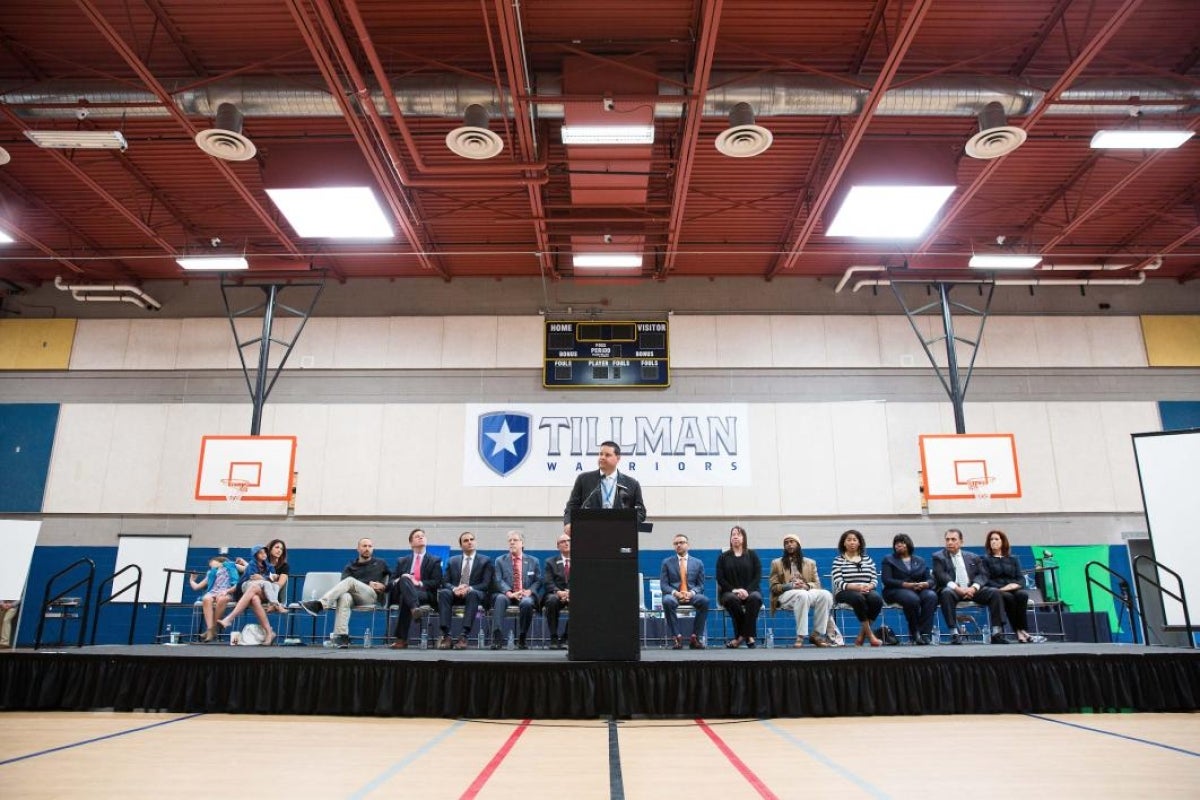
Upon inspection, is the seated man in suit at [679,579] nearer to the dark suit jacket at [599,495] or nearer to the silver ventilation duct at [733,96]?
the dark suit jacket at [599,495]

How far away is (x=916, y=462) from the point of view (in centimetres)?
1233

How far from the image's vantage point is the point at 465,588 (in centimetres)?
827

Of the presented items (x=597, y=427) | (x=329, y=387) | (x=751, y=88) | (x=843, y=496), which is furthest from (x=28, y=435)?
(x=843, y=496)

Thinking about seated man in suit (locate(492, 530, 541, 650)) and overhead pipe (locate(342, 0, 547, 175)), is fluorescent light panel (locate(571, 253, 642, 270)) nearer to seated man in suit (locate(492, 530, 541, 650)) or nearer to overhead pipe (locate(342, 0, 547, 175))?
overhead pipe (locate(342, 0, 547, 175))

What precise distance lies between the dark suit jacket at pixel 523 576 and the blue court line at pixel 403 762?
3469mm

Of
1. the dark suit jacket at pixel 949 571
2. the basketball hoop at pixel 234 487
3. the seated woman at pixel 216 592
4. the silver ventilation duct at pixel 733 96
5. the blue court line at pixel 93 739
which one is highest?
the silver ventilation duct at pixel 733 96

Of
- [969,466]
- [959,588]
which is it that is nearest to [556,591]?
[959,588]

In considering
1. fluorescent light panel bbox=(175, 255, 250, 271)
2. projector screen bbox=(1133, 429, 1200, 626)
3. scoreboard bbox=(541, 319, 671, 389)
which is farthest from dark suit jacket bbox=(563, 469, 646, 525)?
fluorescent light panel bbox=(175, 255, 250, 271)

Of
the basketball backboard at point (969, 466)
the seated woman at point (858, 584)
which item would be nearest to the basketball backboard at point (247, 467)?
the seated woman at point (858, 584)

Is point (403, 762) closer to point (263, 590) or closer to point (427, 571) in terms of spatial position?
point (427, 571)

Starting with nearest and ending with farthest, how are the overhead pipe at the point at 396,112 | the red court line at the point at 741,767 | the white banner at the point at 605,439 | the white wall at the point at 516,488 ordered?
the red court line at the point at 741,767 < the overhead pipe at the point at 396,112 < the white wall at the point at 516,488 < the white banner at the point at 605,439

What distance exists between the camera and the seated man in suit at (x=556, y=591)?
27.2 feet

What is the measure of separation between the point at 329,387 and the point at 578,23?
7759 mm

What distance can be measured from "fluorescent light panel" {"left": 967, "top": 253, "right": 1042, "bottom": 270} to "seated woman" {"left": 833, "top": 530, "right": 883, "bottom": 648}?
532 cm
